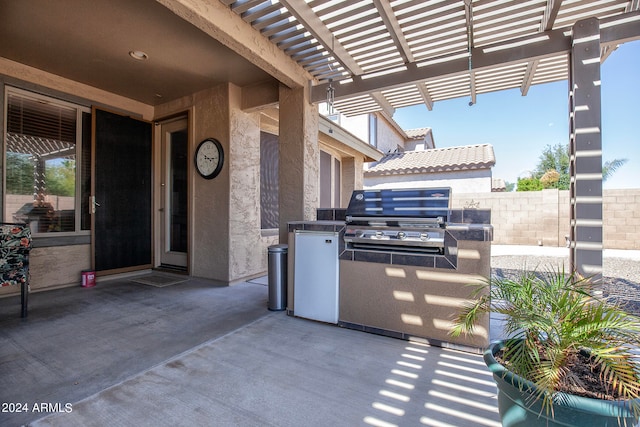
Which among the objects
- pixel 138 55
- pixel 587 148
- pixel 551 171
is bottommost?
pixel 587 148

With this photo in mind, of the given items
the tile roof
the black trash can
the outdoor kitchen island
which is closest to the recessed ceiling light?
the black trash can

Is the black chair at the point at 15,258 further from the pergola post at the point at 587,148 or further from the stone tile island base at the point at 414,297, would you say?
the pergola post at the point at 587,148

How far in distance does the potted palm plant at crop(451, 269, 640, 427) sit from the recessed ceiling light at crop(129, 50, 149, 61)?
14.6ft

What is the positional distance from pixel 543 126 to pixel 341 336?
23563 millimetres

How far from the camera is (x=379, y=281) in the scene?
2730 millimetres

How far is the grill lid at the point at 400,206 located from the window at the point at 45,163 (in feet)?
14.2

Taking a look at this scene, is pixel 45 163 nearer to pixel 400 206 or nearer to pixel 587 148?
pixel 400 206

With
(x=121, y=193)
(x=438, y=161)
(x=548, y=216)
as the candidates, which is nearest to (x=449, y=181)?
(x=438, y=161)

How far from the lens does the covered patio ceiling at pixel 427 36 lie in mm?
2605

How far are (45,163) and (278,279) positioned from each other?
3.81m

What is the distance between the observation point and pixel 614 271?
15.4ft

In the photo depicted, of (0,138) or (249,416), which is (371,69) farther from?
(0,138)

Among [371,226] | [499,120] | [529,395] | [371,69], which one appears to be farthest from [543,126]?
[529,395]

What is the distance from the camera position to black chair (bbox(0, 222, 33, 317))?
2982 millimetres
